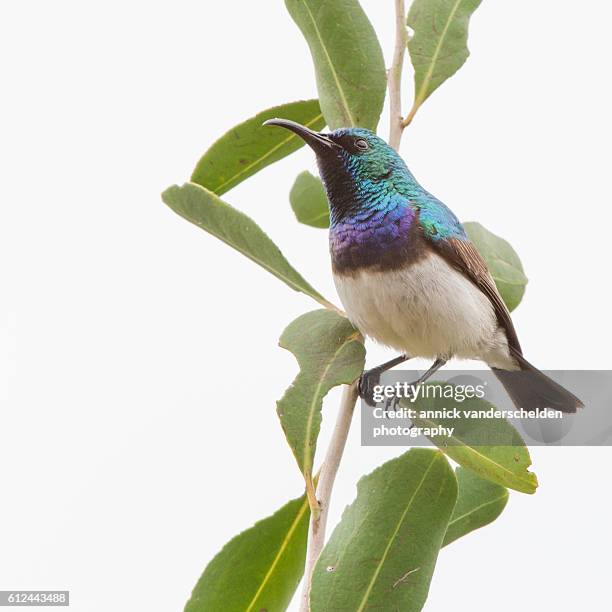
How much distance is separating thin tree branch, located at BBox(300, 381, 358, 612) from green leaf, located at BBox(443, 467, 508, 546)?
37 cm

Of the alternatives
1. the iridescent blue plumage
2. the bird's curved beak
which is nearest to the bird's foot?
the iridescent blue plumage

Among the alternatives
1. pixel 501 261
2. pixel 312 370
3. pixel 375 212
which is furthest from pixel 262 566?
pixel 501 261

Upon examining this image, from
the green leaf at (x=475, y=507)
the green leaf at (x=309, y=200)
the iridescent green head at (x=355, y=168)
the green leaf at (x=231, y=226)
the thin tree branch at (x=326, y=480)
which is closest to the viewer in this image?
the thin tree branch at (x=326, y=480)

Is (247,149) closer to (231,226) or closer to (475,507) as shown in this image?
(231,226)

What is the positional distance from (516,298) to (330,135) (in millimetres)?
706

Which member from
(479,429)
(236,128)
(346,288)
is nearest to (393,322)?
(346,288)

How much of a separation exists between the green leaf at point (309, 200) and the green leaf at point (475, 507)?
35.3 inches

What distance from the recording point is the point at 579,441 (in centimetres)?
224

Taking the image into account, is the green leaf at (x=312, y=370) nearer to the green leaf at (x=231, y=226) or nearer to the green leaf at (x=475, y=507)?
the green leaf at (x=231, y=226)

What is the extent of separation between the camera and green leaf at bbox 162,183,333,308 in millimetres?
1800

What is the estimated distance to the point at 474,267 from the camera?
2.32 meters

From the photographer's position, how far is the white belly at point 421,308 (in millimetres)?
2158

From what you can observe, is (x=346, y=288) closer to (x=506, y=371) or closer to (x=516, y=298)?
(x=516, y=298)

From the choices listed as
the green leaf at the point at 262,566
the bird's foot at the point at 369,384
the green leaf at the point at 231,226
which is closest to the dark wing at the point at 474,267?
the bird's foot at the point at 369,384
